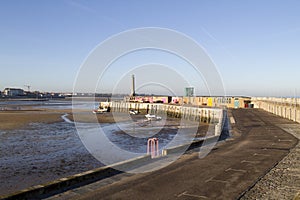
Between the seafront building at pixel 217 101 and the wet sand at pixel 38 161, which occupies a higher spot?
the seafront building at pixel 217 101

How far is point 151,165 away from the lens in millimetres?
13234

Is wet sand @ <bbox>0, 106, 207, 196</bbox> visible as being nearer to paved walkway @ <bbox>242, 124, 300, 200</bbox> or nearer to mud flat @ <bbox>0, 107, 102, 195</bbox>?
mud flat @ <bbox>0, 107, 102, 195</bbox>

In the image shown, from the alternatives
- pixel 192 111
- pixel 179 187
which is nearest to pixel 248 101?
pixel 192 111

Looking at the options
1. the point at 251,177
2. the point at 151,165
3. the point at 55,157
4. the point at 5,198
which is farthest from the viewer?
the point at 55,157

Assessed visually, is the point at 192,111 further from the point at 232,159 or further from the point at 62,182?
the point at 62,182

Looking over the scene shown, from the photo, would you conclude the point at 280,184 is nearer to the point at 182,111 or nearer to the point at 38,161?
the point at 38,161

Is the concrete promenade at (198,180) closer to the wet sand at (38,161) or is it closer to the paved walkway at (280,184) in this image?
the paved walkway at (280,184)

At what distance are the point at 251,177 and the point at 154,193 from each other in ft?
13.4

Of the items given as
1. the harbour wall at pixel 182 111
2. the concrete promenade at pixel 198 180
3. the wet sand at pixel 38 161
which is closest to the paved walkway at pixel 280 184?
the concrete promenade at pixel 198 180

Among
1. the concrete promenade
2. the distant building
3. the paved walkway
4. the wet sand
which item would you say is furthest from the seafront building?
the paved walkway

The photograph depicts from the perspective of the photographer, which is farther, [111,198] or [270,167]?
[270,167]

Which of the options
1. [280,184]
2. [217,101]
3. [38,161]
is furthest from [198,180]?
[217,101]

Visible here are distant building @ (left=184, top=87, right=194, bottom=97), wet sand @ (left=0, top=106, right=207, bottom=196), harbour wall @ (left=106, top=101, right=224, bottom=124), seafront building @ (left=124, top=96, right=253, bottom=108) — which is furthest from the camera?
distant building @ (left=184, top=87, right=194, bottom=97)

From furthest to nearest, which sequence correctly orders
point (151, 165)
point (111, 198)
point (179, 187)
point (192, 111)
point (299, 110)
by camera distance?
1. point (192, 111)
2. point (299, 110)
3. point (151, 165)
4. point (179, 187)
5. point (111, 198)
